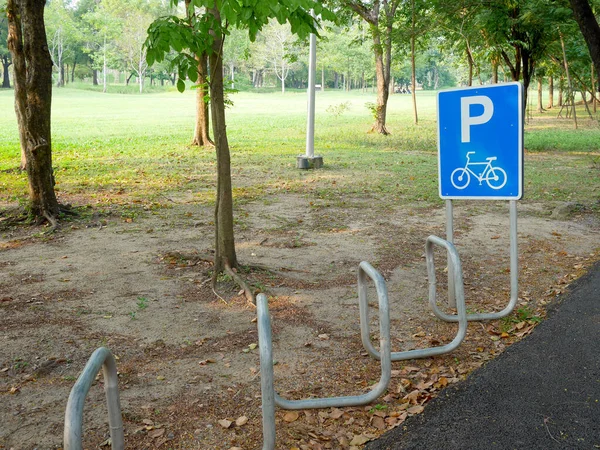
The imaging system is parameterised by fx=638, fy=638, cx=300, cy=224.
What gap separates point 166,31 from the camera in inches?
204

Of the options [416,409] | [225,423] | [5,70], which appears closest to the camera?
[225,423]

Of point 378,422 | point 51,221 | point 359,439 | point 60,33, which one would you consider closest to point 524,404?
point 378,422

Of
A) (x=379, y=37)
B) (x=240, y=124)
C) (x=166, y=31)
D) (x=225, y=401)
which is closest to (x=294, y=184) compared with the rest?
(x=166, y=31)

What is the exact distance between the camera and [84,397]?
6.97 feet

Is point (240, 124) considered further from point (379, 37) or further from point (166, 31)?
point (166, 31)

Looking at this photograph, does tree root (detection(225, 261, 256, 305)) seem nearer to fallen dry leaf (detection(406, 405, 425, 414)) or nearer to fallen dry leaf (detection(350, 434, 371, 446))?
fallen dry leaf (detection(406, 405, 425, 414))

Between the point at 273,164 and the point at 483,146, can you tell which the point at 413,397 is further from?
the point at 273,164

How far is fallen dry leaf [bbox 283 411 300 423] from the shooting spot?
3727mm

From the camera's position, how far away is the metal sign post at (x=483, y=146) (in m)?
4.99

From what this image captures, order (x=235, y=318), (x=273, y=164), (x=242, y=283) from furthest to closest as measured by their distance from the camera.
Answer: (x=273, y=164), (x=242, y=283), (x=235, y=318)

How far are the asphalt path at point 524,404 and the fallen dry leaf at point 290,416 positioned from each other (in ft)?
1.77

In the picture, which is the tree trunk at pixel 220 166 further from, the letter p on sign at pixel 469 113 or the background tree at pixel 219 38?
the letter p on sign at pixel 469 113

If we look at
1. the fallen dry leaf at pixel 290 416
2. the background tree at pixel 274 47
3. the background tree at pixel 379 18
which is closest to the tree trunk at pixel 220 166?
the fallen dry leaf at pixel 290 416

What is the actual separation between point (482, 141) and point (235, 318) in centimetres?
257
